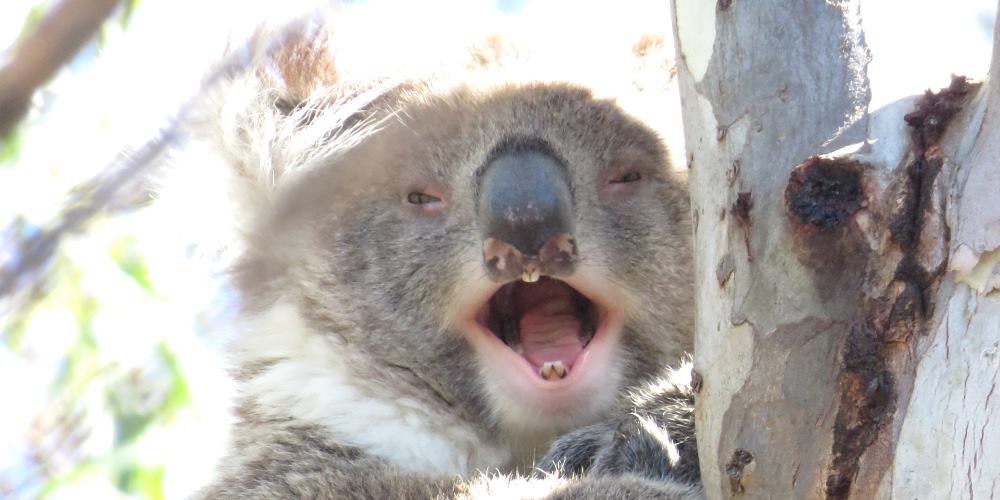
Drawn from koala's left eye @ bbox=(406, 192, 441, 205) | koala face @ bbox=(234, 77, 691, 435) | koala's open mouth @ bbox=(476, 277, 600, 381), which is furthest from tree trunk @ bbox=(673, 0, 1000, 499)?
koala's left eye @ bbox=(406, 192, 441, 205)

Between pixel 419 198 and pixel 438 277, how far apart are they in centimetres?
25

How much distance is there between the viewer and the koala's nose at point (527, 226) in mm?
2564

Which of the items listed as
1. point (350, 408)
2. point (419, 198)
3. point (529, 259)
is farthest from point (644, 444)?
point (419, 198)

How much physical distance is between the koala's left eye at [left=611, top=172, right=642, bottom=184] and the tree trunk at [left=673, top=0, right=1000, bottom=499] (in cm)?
106

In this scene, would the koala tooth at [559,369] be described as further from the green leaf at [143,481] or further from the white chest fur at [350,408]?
the green leaf at [143,481]

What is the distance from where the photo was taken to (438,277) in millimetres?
2779

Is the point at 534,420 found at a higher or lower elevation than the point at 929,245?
lower

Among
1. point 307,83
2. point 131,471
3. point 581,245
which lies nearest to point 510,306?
point 581,245

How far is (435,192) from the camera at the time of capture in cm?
290

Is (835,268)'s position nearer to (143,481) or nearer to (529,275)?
(529,275)

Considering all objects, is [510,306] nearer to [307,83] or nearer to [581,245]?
[581,245]

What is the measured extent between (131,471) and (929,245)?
10.6 feet

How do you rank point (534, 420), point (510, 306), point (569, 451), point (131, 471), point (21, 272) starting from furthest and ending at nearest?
point (131, 471) → point (510, 306) → point (534, 420) → point (569, 451) → point (21, 272)

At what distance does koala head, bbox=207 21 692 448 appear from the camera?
2678 mm
